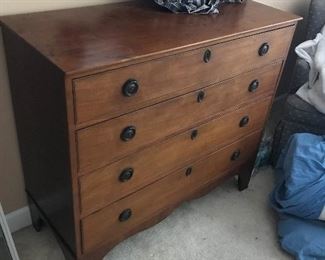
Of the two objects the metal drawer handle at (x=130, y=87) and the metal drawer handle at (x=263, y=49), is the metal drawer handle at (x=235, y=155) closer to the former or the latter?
the metal drawer handle at (x=263, y=49)

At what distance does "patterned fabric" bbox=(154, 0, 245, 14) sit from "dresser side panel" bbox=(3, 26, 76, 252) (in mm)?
517

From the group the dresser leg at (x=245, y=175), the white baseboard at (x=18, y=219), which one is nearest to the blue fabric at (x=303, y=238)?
the dresser leg at (x=245, y=175)

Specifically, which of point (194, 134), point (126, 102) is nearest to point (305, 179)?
point (194, 134)

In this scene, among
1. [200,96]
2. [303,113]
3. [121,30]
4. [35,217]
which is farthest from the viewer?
[303,113]

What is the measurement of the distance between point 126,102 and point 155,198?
0.50 metres

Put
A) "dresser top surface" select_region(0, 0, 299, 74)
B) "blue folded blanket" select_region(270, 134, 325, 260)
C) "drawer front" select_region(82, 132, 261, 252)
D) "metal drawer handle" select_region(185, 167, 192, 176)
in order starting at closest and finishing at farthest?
"dresser top surface" select_region(0, 0, 299, 74)
"drawer front" select_region(82, 132, 261, 252)
"metal drawer handle" select_region(185, 167, 192, 176)
"blue folded blanket" select_region(270, 134, 325, 260)

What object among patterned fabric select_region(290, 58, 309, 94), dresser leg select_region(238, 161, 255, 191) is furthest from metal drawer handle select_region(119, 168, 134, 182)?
patterned fabric select_region(290, 58, 309, 94)

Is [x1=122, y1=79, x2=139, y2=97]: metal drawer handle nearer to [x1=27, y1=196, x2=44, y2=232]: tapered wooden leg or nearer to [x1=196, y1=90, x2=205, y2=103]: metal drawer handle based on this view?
[x1=196, y1=90, x2=205, y2=103]: metal drawer handle

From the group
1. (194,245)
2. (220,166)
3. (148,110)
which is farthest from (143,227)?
→ (148,110)

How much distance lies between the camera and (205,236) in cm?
164

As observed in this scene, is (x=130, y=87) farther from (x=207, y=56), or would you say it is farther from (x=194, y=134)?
(x=194, y=134)

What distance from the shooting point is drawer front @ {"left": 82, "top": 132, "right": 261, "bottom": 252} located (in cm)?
124

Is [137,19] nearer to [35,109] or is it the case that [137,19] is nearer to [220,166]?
[35,109]

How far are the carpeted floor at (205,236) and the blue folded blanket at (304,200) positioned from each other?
0.08 metres
